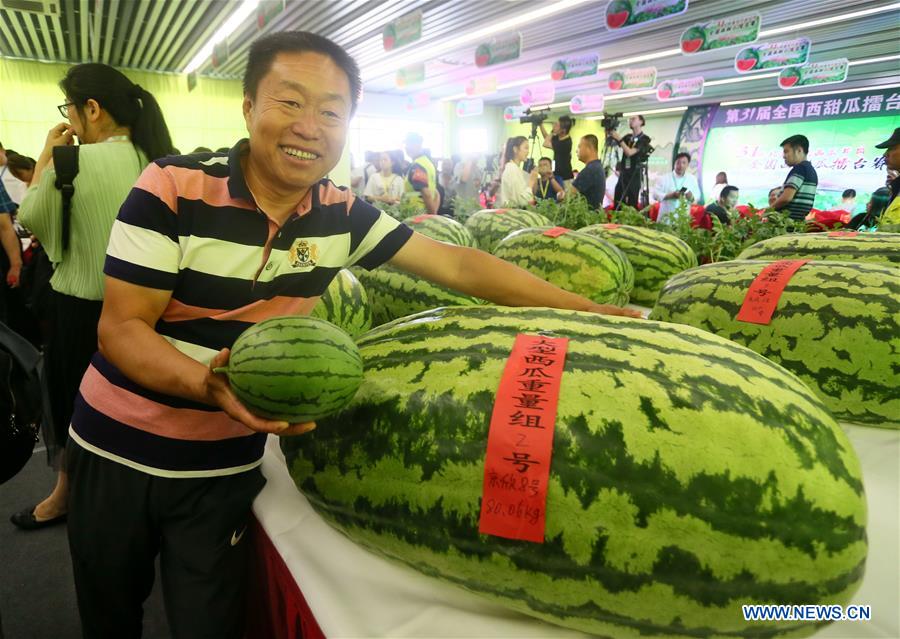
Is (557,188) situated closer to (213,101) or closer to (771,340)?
(771,340)

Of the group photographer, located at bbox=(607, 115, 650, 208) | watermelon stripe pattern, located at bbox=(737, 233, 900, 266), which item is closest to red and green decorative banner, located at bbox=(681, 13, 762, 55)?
photographer, located at bbox=(607, 115, 650, 208)

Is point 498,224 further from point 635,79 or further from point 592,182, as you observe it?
point 635,79

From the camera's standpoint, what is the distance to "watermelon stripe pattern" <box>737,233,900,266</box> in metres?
1.91

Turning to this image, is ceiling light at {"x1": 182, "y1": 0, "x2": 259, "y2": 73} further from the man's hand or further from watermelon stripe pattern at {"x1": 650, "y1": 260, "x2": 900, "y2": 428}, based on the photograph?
the man's hand

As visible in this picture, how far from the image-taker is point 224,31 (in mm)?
12078

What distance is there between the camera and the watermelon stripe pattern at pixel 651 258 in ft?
8.73

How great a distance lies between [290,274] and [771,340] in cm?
137

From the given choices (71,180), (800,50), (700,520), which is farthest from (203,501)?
(800,50)

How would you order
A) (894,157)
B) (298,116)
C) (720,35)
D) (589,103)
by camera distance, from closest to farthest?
(298,116) < (894,157) < (720,35) < (589,103)

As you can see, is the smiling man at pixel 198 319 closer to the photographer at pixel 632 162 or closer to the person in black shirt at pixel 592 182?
the person in black shirt at pixel 592 182

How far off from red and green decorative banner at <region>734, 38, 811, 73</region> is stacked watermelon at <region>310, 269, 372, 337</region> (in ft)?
29.6

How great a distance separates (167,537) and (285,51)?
1184 millimetres

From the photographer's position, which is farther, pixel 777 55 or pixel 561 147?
pixel 777 55

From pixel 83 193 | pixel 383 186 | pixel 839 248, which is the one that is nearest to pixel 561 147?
pixel 383 186
